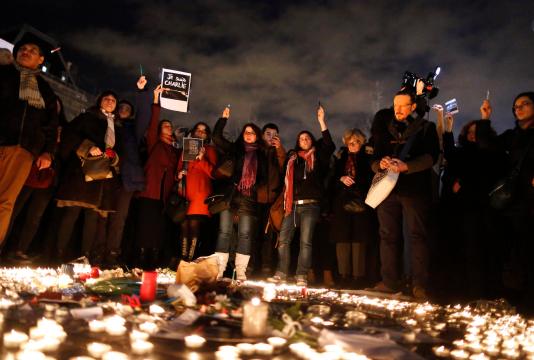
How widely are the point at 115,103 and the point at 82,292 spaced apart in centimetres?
346

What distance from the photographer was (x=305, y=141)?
623cm

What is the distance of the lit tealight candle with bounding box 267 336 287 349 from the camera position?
2.10 m

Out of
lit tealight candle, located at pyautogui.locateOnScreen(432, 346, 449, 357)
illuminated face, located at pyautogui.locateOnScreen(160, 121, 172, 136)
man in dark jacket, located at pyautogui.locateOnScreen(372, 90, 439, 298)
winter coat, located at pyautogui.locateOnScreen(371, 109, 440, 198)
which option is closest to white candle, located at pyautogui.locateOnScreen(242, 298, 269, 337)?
lit tealight candle, located at pyautogui.locateOnScreen(432, 346, 449, 357)

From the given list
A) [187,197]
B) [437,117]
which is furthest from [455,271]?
[187,197]

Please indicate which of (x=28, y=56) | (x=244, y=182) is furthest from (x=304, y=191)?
(x=28, y=56)

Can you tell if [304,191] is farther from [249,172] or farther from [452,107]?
[452,107]

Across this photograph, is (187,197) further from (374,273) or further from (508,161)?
(508,161)

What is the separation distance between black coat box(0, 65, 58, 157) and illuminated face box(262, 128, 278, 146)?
3113 mm

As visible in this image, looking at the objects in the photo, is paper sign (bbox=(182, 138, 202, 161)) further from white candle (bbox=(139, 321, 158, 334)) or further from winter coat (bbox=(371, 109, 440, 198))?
white candle (bbox=(139, 321, 158, 334))

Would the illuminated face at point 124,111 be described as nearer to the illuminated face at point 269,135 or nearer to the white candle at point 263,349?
the illuminated face at point 269,135

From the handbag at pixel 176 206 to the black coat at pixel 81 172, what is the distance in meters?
0.79

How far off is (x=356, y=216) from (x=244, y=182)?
5.49 ft

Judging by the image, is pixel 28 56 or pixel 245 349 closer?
pixel 245 349

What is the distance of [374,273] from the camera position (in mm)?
5965
